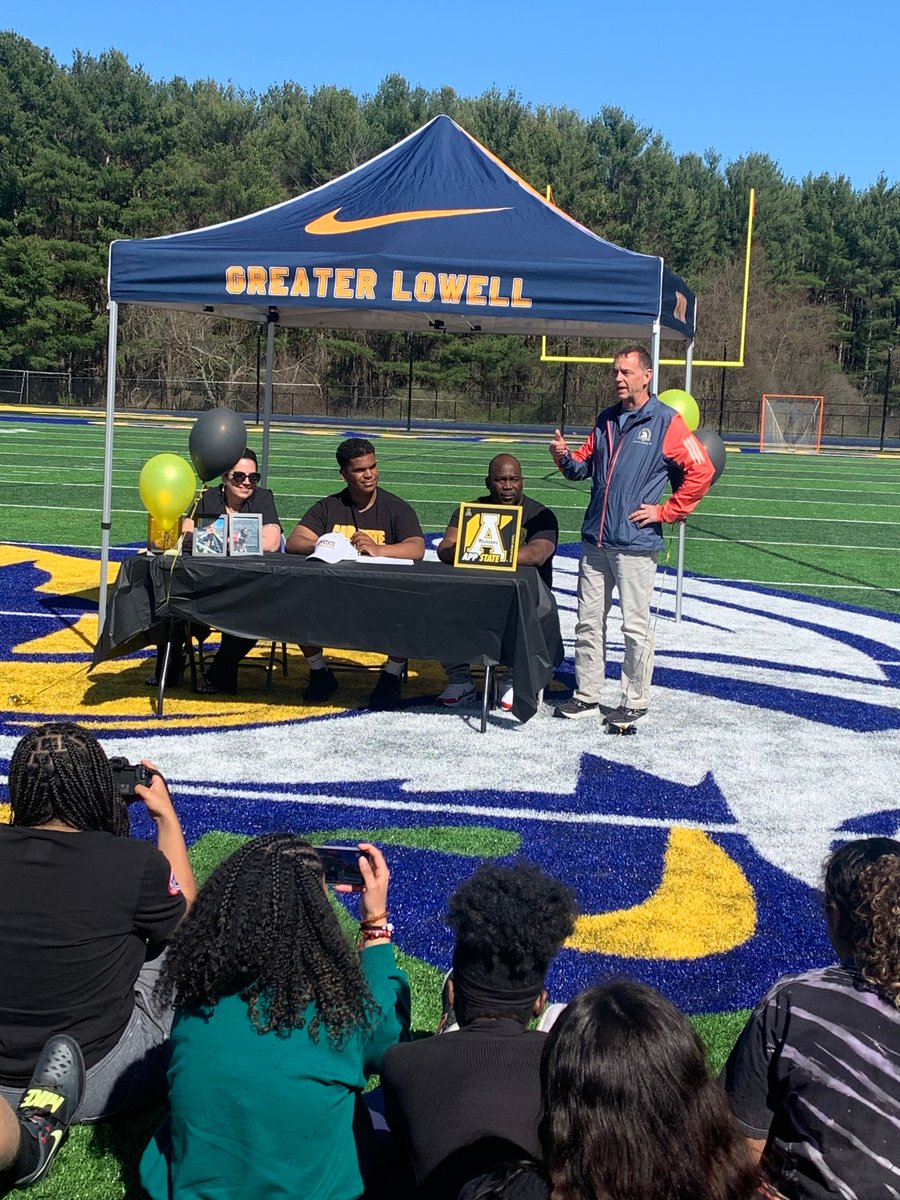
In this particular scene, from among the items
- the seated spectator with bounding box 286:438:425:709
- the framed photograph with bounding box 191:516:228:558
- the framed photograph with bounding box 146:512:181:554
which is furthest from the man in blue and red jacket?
the framed photograph with bounding box 146:512:181:554

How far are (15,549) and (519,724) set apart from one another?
7.55 metres

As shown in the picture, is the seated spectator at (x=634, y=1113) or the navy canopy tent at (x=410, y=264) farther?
the navy canopy tent at (x=410, y=264)

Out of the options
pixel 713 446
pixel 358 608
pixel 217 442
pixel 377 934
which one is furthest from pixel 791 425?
pixel 377 934

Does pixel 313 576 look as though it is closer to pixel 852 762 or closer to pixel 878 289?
pixel 852 762

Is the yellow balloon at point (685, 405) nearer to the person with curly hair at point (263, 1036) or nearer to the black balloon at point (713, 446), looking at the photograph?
the black balloon at point (713, 446)

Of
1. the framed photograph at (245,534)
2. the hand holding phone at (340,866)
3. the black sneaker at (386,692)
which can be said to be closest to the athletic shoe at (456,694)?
the black sneaker at (386,692)

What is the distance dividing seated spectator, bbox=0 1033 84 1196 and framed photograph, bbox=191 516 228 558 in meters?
4.55

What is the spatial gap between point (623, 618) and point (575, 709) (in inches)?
27.3

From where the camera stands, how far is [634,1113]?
1.85 m

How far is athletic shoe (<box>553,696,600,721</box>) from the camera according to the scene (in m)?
7.64

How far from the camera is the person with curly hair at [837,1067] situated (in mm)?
2375

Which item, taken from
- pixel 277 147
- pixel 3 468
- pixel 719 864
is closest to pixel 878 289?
pixel 277 147

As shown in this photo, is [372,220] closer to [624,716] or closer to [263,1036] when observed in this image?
[624,716]

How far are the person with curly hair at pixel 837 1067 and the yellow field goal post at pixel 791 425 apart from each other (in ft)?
144
